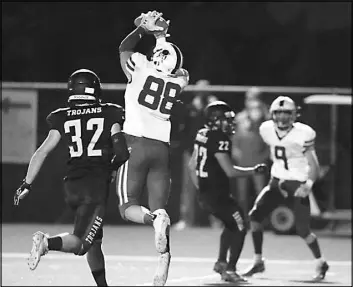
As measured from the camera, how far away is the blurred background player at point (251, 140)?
1600 centimetres

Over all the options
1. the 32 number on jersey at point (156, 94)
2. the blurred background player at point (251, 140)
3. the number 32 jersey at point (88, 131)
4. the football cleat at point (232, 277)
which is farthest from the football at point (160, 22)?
the blurred background player at point (251, 140)

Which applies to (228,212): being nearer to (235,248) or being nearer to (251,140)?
(235,248)

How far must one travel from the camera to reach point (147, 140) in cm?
941

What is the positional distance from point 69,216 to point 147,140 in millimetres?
7537

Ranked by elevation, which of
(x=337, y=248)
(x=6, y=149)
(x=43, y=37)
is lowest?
(x=337, y=248)

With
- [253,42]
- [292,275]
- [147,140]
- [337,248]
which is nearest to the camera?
[147,140]

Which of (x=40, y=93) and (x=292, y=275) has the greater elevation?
(x=40, y=93)

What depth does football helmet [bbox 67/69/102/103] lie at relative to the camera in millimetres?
8539

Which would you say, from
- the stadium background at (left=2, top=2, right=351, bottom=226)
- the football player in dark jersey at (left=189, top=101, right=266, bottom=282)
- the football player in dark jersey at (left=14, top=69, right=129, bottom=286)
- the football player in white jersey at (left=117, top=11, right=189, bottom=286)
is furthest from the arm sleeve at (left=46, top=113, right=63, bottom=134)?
the stadium background at (left=2, top=2, right=351, bottom=226)

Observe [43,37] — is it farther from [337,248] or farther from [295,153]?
[295,153]

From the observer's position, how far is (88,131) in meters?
8.55

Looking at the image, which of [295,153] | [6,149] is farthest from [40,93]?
[295,153]

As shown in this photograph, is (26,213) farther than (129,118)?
Yes

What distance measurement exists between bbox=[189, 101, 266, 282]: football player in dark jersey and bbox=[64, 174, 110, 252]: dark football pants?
2.52 m
